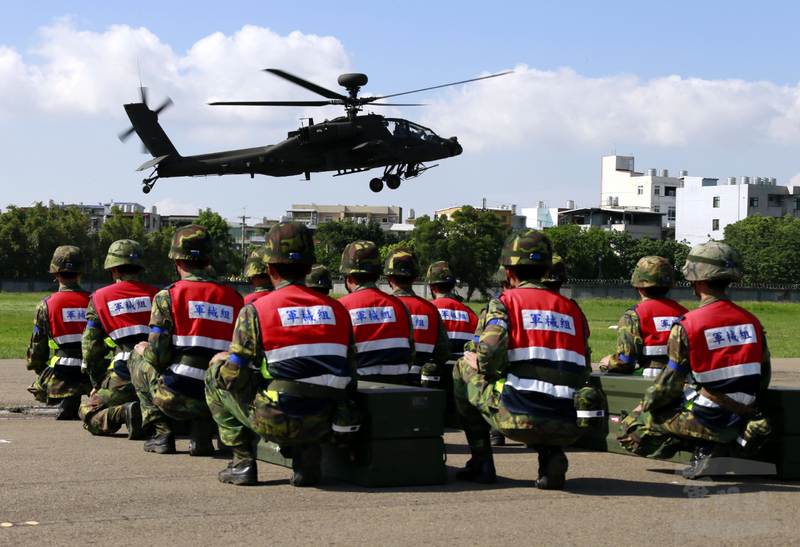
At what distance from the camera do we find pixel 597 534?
510 centimetres

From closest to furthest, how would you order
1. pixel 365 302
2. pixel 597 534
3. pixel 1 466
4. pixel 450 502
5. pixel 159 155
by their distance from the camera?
1. pixel 597 534
2. pixel 450 502
3. pixel 1 466
4. pixel 365 302
5. pixel 159 155

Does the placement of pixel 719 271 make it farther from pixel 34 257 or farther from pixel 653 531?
pixel 34 257

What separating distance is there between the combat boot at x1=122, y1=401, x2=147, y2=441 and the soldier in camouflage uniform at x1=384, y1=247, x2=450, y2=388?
2647mm

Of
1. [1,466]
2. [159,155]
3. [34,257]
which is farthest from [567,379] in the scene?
[34,257]

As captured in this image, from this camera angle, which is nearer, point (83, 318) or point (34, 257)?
point (83, 318)

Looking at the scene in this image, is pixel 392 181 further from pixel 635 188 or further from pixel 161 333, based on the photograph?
pixel 635 188

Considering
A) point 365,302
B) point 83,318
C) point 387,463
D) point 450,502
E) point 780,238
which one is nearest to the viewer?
point 450,502

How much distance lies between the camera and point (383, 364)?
7648mm

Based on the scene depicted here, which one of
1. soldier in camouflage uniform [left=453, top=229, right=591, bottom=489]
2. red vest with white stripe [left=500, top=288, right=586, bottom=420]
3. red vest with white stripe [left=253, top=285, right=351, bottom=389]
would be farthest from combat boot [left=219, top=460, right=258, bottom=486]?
red vest with white stripe [left=500, top=288, right=586, bottom=420]

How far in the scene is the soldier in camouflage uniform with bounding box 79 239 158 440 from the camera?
855 cm

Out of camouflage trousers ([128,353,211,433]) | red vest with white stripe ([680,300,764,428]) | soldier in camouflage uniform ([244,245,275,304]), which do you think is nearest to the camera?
red vest with white stripe ([680,300,764,428])

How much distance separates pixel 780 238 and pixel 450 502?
101 m

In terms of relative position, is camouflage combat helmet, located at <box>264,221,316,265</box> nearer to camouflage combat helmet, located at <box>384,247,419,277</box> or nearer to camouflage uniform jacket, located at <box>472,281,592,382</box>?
camouflage uniform jacket, located at <box>472,281,592,382</box>

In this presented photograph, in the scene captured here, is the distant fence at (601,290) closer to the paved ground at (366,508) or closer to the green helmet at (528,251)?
the paved ground at (366,508)
